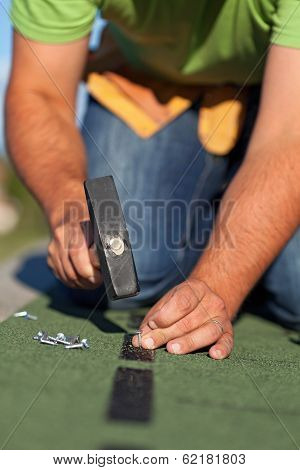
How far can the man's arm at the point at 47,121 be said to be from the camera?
5.87ft

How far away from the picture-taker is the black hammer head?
123 centimetres

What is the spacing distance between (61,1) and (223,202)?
2.98ft

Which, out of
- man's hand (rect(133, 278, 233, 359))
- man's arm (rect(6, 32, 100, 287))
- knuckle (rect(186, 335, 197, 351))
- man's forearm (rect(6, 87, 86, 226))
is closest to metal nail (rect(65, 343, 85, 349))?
man's hand (rect(133, 278, 233, 359))

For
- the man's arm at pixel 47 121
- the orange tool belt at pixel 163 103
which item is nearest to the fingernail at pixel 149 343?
the man's arm at pixel 47 121

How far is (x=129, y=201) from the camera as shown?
7.57ft

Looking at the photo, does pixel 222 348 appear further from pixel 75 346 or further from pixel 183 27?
pixel 183 27

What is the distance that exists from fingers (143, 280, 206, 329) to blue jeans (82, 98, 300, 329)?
95cm

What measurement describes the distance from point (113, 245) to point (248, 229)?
0.43 m

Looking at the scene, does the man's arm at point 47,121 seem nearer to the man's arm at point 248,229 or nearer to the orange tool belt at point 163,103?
the orange tool belt at point 163,103

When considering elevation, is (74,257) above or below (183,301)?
below

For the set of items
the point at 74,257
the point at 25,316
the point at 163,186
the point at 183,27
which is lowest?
the point at 25,316

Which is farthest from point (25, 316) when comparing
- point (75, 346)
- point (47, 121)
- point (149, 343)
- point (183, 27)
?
point (183, 27)

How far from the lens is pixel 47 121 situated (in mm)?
1945

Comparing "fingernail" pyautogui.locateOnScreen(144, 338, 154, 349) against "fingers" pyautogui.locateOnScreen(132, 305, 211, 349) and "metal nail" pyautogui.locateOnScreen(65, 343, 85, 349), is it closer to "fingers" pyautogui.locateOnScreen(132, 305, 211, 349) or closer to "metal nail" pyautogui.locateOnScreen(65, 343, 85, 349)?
"fingers" pyautogui.locateOnScreen(132, 305, 211, 349)
